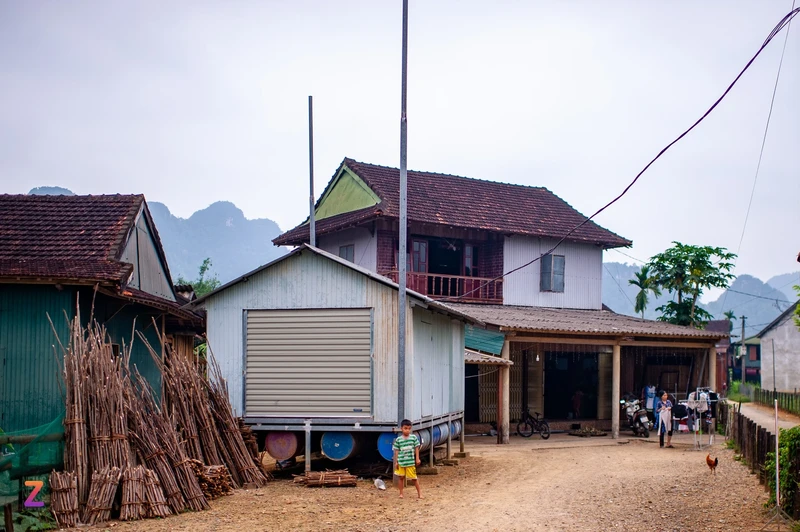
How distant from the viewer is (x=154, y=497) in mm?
10688

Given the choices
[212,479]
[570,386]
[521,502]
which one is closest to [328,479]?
[212,479]

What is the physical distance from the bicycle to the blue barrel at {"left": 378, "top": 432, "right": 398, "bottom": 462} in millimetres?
10039

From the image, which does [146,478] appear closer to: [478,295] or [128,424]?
[128,424]

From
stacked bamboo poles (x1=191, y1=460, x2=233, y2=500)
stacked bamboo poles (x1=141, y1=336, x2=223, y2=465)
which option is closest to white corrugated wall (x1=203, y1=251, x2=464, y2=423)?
stacked bamboo poles (x1=141, y1=336, x2=223, y2=465)

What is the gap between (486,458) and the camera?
18.1 metres

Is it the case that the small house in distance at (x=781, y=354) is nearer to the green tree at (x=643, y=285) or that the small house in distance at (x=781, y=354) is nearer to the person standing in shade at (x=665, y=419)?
the green tree at (x=643, y=285)

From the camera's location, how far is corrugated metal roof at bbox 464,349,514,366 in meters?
20.6

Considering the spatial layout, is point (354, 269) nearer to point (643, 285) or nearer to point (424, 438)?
point (424, 438)

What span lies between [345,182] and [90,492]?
1830 centimetres

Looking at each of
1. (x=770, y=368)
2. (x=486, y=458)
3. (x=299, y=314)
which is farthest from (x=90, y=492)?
(x=770, y=368)

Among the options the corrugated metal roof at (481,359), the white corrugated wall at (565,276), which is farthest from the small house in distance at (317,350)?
the white corrugated wall at (565,276)

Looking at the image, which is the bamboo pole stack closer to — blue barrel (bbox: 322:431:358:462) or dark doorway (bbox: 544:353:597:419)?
blue barrel (bbox: 322:431:358:462)

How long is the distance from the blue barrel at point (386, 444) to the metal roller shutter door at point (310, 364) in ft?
1.58

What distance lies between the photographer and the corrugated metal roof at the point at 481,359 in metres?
20.6
